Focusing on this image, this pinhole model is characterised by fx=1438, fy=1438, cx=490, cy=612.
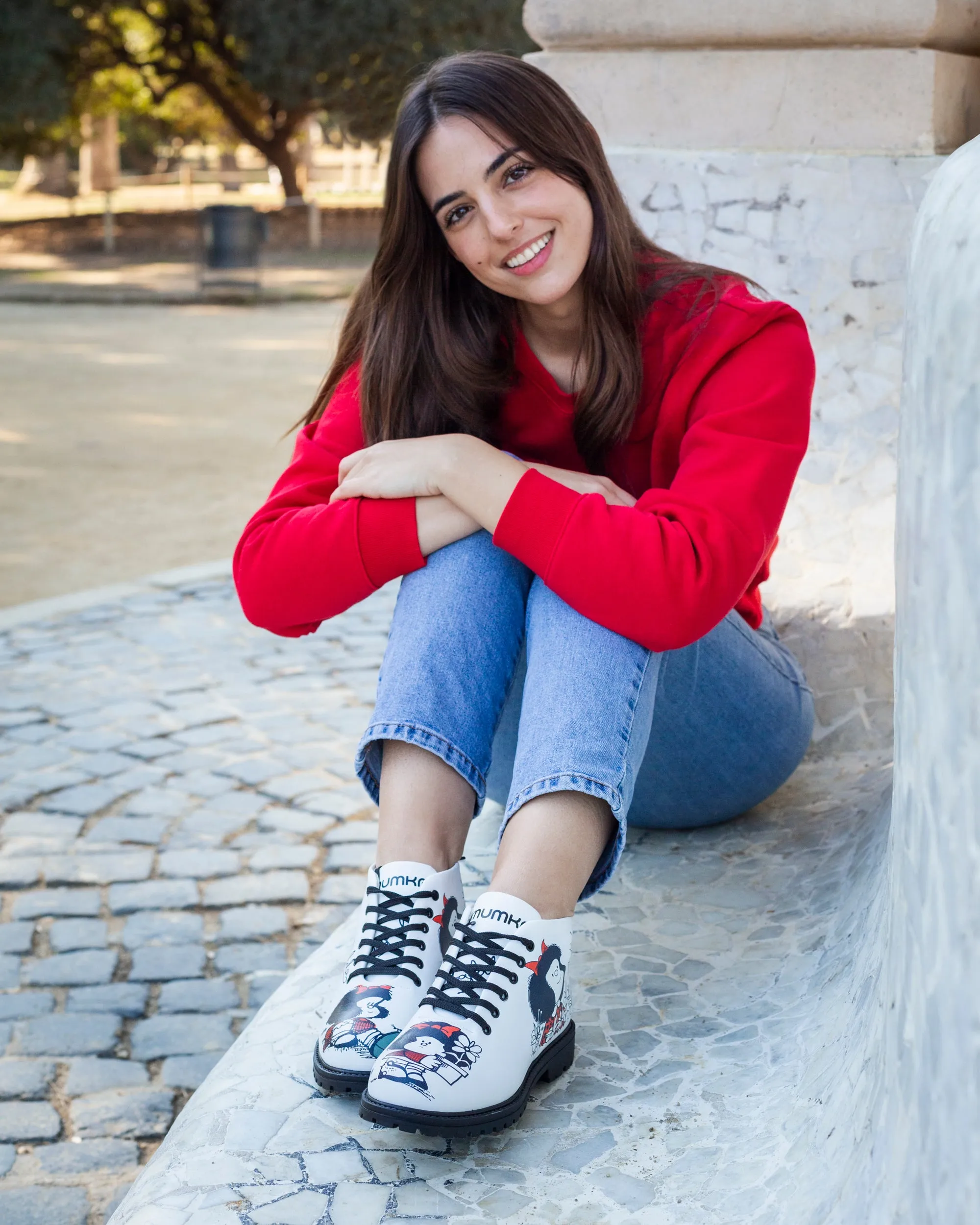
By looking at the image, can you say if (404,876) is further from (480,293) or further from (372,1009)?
(480,293)

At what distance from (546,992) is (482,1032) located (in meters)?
0.12

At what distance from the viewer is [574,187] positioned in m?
2.22

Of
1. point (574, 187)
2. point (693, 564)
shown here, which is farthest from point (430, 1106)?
point (574, 187)

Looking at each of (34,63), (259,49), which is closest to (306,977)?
(34,63)

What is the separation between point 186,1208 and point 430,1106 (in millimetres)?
315

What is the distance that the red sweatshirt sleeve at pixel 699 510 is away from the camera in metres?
1.92

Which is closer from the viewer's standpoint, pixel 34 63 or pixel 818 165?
pixel 818 165

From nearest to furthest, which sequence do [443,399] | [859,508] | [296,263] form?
[443,399] < [859,508] < [296,263]

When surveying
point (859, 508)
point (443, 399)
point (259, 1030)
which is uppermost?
point (443, 399)

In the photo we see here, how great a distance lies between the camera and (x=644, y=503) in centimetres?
207

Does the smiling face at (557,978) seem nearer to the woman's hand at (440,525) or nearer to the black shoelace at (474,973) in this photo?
the black shoelace at (474,973)

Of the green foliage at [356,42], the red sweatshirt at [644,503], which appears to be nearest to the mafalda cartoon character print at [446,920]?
the red sweatshirt at [644,503]

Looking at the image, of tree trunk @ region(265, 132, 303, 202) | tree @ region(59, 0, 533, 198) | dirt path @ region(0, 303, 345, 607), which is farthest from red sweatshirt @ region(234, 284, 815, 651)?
tree trunk @ region(265, 132, 303, 202)

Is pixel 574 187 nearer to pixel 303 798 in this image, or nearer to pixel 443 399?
pixel 443 399
